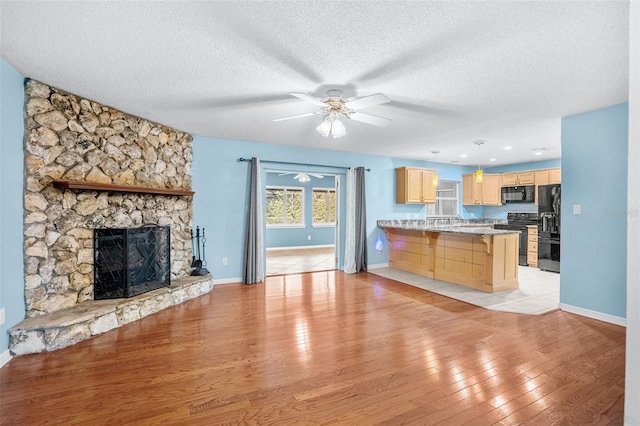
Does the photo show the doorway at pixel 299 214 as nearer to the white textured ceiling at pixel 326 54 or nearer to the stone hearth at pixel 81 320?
the stone hearth at pixel 81 320

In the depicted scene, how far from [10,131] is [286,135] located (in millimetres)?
3063

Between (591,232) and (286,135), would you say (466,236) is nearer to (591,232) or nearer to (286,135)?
(591,232)

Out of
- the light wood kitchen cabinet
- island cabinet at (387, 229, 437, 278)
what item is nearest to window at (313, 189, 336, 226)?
island cabinet at (387, 229, 437, 278)

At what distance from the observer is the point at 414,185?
640cm

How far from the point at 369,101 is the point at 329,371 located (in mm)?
2322

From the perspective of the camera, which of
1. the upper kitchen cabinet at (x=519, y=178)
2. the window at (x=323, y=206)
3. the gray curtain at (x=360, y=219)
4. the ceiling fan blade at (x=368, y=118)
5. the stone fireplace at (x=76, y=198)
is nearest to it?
the stone fireplace at (x=76, y=198)

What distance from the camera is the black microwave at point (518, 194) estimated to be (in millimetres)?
6695

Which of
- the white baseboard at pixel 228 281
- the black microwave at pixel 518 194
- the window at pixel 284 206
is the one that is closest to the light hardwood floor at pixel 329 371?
the white baseboard at pixel 228 281

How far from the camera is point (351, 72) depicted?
8.01 ft

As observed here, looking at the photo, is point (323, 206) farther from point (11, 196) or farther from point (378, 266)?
point (11, 196)

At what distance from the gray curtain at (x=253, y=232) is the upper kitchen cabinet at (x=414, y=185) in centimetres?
324

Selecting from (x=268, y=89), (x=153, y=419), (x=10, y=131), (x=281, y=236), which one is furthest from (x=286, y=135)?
(x=281, y=236)

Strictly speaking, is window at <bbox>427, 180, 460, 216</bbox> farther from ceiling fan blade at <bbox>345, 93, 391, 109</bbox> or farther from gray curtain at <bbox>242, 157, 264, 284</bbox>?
ceiling fan blade at <bbox>345, 93, 391, 109</bbox>

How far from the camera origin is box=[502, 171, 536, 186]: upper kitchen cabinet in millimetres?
6684
